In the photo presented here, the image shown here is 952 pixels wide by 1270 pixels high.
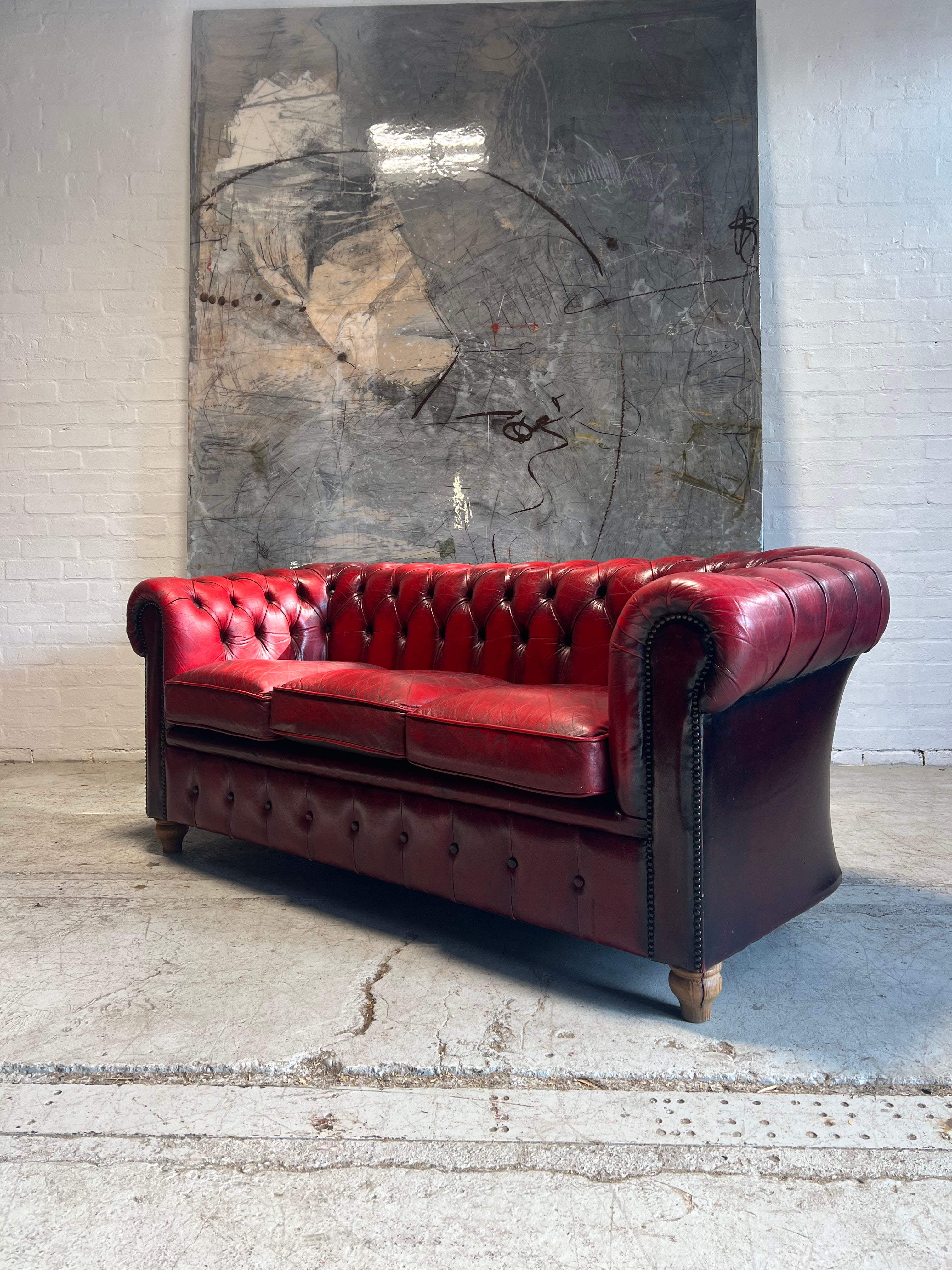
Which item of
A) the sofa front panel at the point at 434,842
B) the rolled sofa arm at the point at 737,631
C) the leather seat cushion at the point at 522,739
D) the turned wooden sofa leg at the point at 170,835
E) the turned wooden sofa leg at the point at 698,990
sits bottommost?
the turned wooden sofa leg at the point at 698,990

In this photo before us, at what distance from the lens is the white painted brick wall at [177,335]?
374 centimetres

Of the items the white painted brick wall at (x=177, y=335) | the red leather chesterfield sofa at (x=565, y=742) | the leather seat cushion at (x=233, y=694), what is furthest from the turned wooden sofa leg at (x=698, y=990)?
the white painted brick wall at (x=177, y=335)

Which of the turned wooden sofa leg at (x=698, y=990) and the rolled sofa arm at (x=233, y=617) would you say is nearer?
the turned wooden sofa leg at (x=698, y=990)

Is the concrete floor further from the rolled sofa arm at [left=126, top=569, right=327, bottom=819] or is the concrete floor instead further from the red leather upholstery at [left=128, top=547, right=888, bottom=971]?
the rolled sofa arm at [left=126, top=569, right=327, bottom=819]

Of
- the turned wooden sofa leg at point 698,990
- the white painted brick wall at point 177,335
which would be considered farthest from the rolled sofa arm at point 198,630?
the turned wooden sofa leg at point 698,990

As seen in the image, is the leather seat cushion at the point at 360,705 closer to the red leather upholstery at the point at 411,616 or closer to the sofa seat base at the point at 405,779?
the sofa seat base at the point at 405,779

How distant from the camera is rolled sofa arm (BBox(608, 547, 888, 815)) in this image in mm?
1549

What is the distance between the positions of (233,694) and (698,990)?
143cm

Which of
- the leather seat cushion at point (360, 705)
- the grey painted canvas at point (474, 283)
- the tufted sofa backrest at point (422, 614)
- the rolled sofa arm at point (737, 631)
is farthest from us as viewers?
the grey painted canvas at point (474, 283)

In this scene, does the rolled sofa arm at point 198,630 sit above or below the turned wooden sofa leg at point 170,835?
above

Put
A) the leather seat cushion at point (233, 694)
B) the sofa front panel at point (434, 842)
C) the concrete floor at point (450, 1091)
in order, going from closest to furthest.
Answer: the concrete floor at point (450, 1091)
the sofa front panel at point (434, 842)
the leather seat cushion at point (233, 694)

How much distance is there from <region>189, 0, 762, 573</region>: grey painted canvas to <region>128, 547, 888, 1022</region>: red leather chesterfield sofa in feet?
3.39

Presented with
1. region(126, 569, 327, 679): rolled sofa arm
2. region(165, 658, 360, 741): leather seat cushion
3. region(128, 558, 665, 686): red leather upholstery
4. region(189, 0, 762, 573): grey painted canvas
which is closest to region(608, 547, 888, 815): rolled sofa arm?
region(128, 558, 665, 686): red leather upholstery

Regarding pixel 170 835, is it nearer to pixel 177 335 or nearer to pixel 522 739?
pixel 522 739
